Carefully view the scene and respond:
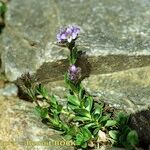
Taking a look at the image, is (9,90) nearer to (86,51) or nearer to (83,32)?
(86,51)

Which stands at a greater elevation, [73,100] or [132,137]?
[73,100]

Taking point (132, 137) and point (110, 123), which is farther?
point (110, 123)

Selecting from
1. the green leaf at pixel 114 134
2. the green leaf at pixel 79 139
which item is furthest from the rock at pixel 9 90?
the green leaf at pixel 114 134

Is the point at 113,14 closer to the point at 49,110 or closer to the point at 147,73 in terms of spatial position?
the point at 147,73

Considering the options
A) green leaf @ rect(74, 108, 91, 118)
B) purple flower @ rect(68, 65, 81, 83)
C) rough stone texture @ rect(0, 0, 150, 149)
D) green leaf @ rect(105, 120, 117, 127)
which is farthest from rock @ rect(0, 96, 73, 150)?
purple flower @ rect(68, 65, 81, 83)

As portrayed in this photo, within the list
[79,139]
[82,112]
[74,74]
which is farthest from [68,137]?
[74,74]

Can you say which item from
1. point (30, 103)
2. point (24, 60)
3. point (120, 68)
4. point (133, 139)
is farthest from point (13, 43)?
point (133, 139)
